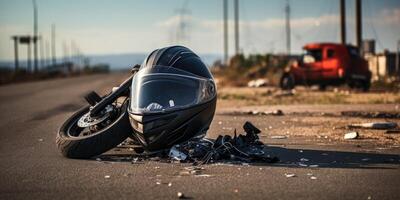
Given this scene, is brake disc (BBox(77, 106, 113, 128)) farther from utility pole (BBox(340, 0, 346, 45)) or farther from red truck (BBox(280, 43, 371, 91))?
utility pole (BBox(340, 0, 346, 45))

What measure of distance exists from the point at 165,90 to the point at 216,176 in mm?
1980

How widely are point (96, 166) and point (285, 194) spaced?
288 cm

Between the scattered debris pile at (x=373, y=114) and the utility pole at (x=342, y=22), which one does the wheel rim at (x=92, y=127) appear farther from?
the utility pole at (x=342, y=22)

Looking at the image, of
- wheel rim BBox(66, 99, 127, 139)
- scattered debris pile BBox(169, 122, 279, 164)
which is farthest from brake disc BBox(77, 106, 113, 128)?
scattered debris pile BBox(169, 122, 279, 164)

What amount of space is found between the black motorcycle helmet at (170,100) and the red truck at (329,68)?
739 inches

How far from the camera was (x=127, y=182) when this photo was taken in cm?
662

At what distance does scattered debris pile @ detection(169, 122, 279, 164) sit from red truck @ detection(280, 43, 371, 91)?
1885cm

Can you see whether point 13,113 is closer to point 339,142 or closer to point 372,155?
point 339,142

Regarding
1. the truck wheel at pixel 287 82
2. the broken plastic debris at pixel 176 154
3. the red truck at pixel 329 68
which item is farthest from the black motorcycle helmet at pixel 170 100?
the truck wheel at pixel 287 82

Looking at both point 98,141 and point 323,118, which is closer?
point 98,141

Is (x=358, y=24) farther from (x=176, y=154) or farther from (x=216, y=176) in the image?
(x=216, y=176)

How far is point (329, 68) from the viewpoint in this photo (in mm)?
27125

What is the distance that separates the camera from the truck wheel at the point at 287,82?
28375mm

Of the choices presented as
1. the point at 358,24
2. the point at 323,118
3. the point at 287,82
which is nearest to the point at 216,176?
the point at 323,118
